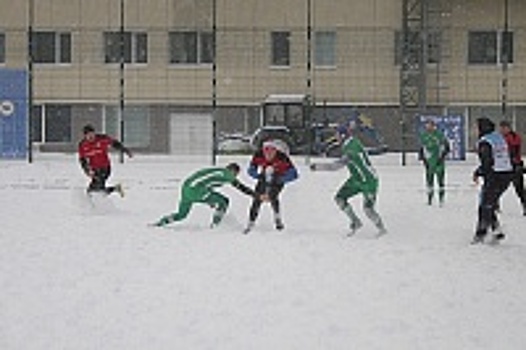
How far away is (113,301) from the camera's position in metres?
9.41

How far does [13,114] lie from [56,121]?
418 inches

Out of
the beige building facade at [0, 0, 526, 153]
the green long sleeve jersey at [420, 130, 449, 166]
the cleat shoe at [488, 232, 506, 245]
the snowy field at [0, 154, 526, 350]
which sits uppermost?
the beige building facade at [0, 0, 526, 153]

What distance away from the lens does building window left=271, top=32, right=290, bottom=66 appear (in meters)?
39.1

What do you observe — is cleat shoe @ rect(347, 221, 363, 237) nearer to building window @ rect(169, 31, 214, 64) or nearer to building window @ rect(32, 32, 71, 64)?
building window @ rect(169, 31, 214, 64)

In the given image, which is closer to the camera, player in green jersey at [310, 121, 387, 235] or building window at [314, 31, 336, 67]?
player in green jersey at [310, 121, 387, 235]

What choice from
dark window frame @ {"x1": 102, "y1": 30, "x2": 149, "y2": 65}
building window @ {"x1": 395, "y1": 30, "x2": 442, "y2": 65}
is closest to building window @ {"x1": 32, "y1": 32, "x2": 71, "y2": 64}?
dark window frame @ {"x1": 102, "y1": 30, "x2": 149, "y2": 65}

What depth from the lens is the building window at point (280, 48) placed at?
39094mm

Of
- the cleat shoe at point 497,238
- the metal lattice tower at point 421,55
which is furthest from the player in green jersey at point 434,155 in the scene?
the metal lattice tower at point 421,55

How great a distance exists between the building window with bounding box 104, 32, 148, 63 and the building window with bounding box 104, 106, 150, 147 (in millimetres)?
1885

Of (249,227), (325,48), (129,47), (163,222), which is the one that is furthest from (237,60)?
(249,227)

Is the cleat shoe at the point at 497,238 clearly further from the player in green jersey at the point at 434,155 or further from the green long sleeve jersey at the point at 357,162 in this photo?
the player in green jersey at the point at 434,155

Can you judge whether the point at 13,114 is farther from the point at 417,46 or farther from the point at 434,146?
the point at 417,46

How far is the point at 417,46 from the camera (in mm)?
38156

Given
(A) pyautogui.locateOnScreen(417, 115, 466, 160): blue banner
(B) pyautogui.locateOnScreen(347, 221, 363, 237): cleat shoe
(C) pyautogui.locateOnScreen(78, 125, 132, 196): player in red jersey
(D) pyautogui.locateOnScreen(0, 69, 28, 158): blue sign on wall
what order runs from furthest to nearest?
(A) pyautogui.locateOnScreen(417, 115, 466, 160): blue banner, (D) pyautogui.locateOnScreen(0, 69, 28, 158): blue sign on wall, (C) pyautogui.locateOnScreen(78, 125, 132, 196): player in red jersey, (B) pyautogui.locateOnScreen(347, 221, 363, 237): cleat shoe
